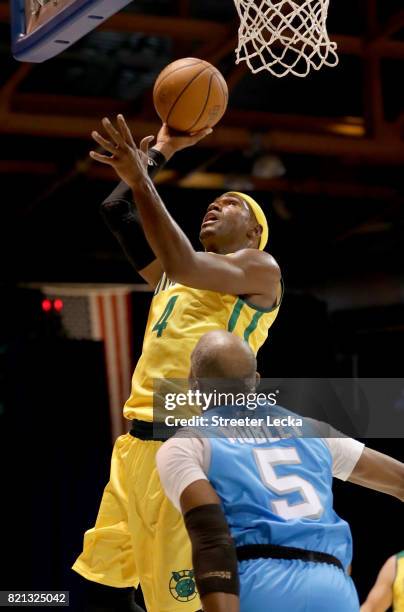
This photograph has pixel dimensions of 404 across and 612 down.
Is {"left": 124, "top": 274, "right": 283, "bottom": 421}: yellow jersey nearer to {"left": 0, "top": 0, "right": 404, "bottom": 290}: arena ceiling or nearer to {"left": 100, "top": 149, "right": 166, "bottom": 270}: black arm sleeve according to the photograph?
{"left": 100, "top": 149, "right": 166, "bottom": 270}: black arm sleeve

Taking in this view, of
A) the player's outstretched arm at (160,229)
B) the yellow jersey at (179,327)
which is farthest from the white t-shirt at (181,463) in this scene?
the yellow jersey at (179,327)

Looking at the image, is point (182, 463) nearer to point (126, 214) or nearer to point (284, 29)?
point (126, 214)

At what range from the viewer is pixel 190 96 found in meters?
4.72

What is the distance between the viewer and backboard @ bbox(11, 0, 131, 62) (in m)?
4.31

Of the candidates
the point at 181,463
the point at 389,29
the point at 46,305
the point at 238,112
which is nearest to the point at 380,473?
the point at 181,463

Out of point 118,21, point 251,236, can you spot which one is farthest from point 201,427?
point 118,21

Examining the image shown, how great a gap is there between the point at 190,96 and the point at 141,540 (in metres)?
1.82

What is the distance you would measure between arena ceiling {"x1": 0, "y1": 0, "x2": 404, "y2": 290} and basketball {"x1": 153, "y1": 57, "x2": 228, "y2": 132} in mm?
3501

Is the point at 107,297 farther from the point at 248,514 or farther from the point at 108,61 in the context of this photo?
the point at 248,514

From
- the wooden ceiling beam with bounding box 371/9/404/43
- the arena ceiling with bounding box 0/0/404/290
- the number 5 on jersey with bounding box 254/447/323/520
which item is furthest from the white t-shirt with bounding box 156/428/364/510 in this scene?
the wooden ceiling beam with bounding box 371/9/404/43

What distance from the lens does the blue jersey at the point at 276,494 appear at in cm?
313

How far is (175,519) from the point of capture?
4.18 meters

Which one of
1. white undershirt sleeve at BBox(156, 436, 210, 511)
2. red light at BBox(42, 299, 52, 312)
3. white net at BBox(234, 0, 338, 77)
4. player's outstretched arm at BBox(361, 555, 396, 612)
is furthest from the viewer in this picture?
red light at BBox(42, 299, 52, 312)

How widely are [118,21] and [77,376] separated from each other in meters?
2.94
